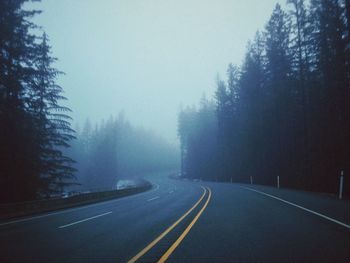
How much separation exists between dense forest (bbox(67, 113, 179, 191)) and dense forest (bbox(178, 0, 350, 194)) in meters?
34.7

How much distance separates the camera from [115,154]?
7906 centimetres

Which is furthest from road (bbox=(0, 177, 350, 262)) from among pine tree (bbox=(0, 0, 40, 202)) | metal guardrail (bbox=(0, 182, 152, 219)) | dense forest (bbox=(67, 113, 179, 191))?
dense forest (bbox=(67, 113, 179, 191))

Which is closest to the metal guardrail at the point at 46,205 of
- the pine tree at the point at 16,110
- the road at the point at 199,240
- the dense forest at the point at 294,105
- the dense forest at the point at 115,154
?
the pine tree at the point at 16,110

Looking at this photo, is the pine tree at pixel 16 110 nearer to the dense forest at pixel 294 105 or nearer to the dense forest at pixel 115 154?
the dense forest at pixel 294 105

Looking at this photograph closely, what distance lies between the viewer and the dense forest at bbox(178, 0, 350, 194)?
62.4 feet

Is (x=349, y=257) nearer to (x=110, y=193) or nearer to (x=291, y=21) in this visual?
(x=110, y=193)

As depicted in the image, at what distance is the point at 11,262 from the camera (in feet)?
17.8

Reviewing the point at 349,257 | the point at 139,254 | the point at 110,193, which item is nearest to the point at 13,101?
the point at 110,193

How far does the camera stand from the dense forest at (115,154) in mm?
72000

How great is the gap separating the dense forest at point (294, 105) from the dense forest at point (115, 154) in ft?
114

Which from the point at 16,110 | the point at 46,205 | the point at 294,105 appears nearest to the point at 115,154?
the point at 294,105

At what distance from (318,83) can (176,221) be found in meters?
21.4

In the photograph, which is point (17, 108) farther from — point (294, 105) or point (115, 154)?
point (115, 154)

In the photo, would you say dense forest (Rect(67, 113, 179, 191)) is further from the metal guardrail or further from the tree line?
the tree line
